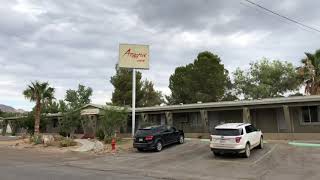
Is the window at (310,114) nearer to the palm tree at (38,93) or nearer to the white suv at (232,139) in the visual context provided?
the white suv at (232,139)

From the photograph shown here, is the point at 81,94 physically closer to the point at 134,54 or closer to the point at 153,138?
the point at 134,54

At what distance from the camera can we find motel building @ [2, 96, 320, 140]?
30.3 meters

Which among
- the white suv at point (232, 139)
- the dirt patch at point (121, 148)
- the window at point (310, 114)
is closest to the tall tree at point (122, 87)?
the dirt patch at point (121, 148)

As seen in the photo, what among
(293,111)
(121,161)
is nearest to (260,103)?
(293,111)

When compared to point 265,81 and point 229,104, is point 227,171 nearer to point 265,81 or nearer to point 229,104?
point 229,104

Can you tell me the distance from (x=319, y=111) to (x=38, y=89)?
26630mm

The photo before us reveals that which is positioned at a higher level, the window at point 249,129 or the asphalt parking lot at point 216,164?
the window at point 249,129

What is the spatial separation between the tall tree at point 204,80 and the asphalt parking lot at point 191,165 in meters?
29.9

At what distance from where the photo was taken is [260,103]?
31.7 meters

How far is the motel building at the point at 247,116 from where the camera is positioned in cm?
3034

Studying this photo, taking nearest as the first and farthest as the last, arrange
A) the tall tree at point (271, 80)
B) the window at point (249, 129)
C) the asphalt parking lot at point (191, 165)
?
1. the asphalt parking lot at point (191, 165)
2. the window at point (249, 129)
3. the tall tree at point (271, 80)

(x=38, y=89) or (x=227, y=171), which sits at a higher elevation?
(x=38, y=89)

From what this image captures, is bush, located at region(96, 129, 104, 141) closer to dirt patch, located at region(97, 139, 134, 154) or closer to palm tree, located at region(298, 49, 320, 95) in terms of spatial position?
dirt patch, located at region(97, 139, 134, 154)

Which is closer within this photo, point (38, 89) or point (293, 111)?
point (293, 111)
